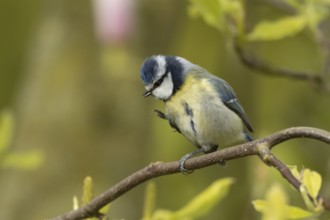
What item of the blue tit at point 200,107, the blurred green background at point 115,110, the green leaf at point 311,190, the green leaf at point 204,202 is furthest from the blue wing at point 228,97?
the blurred green background at point 115,110

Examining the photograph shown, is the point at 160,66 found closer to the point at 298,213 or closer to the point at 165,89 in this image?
the point at 165,89

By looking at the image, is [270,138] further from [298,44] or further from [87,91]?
[298,44]

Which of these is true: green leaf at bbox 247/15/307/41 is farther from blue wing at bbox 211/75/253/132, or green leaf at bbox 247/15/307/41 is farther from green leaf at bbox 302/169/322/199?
green leaf at bbox 302/169/322/199

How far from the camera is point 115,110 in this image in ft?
7.16

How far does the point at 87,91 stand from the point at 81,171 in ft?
0.77

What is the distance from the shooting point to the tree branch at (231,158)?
77 centimetres

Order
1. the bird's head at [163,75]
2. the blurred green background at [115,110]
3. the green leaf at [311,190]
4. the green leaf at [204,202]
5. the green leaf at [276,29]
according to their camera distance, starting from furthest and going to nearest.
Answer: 1. the blurred green background at [115,110]
2. the green leaf at [276,29]
3. the bird's head at [163,75]
4. the green leaf at [204,202]
5. the green leaf at [311,190]

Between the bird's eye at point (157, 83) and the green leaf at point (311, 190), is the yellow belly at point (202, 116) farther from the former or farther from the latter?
the green leaf at point (311, 190)

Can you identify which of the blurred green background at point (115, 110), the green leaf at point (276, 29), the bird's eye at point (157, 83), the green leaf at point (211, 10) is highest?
the blurred green background at point (115, 110)

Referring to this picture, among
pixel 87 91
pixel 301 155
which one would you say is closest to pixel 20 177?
pixel 87 91

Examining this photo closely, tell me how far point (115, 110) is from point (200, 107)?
3.05 feet

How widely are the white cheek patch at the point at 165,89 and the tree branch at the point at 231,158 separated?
32 centimetres

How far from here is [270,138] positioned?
2.68 feet

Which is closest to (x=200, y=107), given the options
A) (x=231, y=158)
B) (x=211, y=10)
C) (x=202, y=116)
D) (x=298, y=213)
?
(x=202, y=116)
